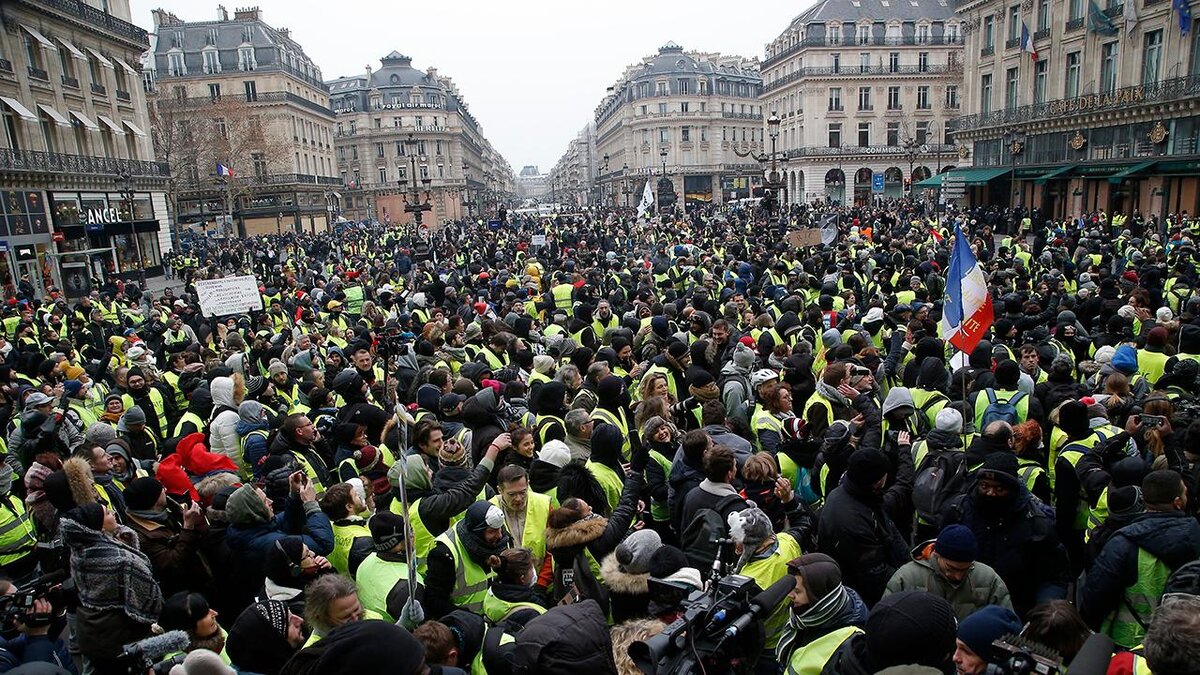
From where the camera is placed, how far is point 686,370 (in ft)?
25.9

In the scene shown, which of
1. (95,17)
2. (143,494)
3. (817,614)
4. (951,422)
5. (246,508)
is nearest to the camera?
(817,614)

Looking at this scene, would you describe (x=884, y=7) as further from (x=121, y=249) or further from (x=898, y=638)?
(x=898, y=638)

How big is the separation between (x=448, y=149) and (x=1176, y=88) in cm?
7553

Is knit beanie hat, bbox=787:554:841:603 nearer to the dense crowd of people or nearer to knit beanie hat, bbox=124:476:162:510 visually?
the dense crowd of people

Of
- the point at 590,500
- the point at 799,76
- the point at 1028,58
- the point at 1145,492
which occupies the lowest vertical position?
the point at 590,500

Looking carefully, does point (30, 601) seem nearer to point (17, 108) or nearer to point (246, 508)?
point (246, 508)

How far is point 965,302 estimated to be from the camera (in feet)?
21.2

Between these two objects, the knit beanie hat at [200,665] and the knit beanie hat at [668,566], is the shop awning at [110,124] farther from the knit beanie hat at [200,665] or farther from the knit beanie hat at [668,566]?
the knit beanie hat at [668,566]

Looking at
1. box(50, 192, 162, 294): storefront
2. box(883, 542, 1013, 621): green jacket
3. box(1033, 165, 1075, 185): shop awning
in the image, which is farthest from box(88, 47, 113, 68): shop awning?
box(1033, 165, 1075, 185): shop awning

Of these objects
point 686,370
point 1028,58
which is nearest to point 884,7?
point 1028,58

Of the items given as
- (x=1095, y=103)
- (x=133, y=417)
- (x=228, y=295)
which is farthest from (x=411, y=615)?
(x=1095, y=103)

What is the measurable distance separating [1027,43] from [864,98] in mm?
29600

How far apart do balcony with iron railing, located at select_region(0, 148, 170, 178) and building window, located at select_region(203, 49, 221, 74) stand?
2666 centimetres

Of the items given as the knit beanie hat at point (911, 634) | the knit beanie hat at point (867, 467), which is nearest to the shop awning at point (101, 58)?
the knit beanie hat at point (867, 467)
